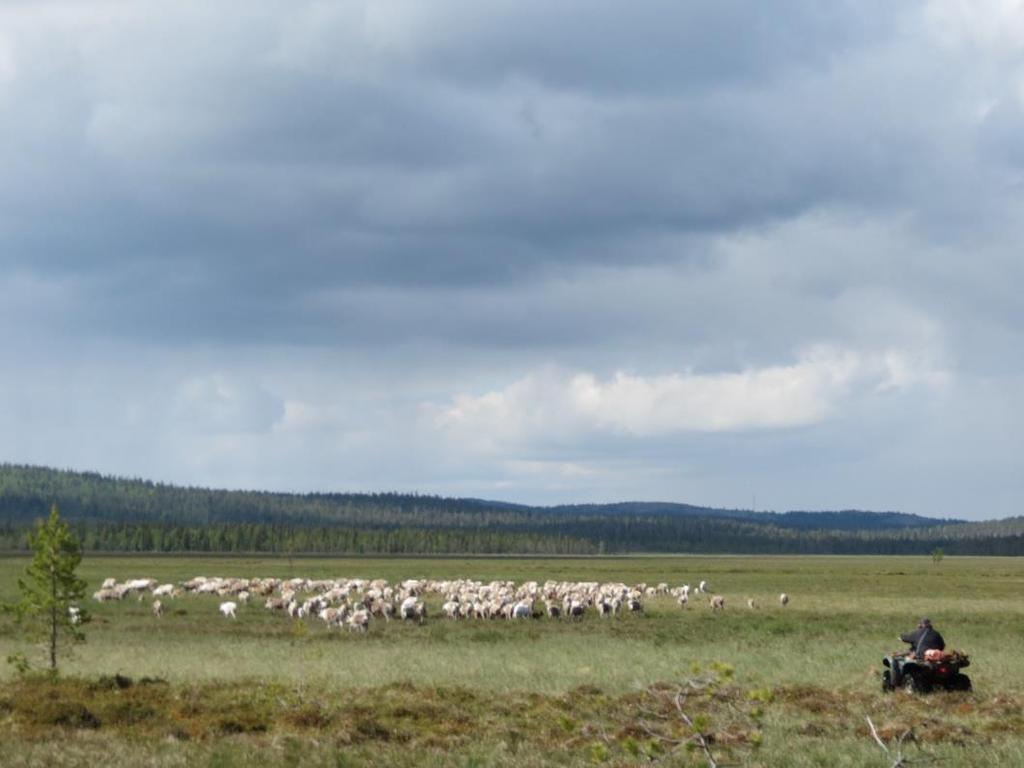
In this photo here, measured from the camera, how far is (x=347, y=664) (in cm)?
3002

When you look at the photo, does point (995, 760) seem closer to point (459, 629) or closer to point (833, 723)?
A: point (833, 723)

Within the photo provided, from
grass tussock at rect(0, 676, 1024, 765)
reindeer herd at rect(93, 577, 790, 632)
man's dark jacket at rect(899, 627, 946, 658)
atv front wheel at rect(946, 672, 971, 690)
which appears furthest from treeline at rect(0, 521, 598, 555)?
atv front wheel at rect(946, 672, 971, 690)

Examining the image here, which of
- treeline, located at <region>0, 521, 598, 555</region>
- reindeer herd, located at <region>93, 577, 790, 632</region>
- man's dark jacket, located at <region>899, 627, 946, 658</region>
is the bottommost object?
treeline, located at <region>0, 521, 598, 555</region>

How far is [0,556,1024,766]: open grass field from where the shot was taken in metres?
16.4

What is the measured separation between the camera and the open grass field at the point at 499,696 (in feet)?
53.9

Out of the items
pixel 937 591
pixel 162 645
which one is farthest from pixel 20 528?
→ pixel 162 645

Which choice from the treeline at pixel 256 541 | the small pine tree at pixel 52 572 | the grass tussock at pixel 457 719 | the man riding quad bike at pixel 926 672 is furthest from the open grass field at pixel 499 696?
the treeline at pixel 256 541

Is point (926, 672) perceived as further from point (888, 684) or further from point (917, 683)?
point (888, 684)

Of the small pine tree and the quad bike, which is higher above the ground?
the small pine tree

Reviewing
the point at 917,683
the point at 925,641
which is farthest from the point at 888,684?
the point at 925,641

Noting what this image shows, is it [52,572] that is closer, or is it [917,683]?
[917,683]

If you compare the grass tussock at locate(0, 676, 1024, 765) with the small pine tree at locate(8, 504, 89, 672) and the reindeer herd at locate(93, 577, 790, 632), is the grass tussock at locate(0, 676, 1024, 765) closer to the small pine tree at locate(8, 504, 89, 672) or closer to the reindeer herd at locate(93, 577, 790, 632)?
the small pine tree at locate(8, 504, 89, 672)

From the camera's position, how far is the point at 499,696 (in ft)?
73.7

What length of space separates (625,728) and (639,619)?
30.5m
